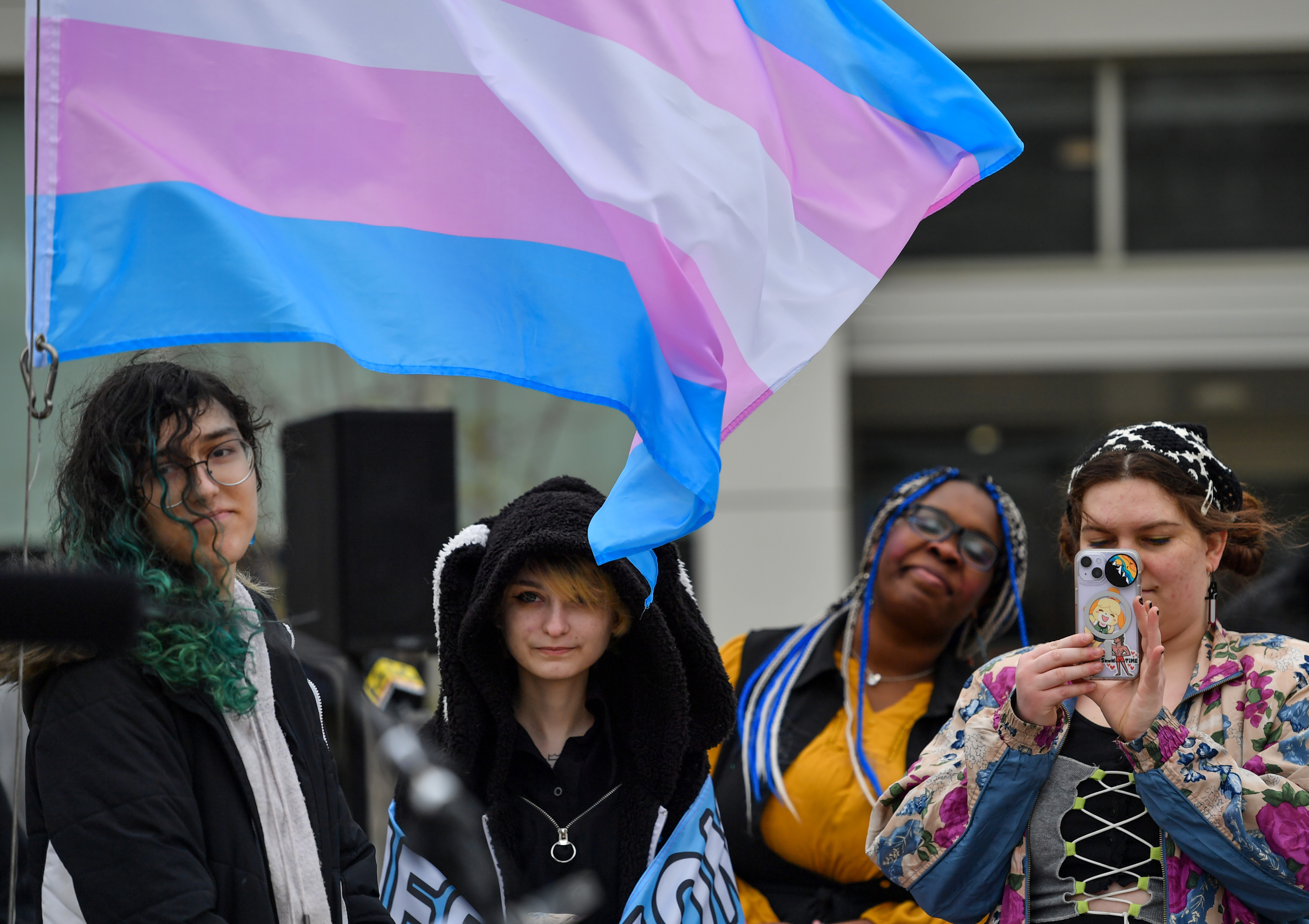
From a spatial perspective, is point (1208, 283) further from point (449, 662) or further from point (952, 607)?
point (449, 662)

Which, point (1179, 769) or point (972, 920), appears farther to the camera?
point (972, 920)

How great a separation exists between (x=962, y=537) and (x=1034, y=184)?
521cm

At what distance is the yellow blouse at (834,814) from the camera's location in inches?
128

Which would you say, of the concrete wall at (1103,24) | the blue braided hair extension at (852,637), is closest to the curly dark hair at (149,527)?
the blue braided hair extension at (852,637)

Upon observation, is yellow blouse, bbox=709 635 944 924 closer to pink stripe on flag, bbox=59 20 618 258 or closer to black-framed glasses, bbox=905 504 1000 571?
black-framed glasses, bbox=905 504 1000 571

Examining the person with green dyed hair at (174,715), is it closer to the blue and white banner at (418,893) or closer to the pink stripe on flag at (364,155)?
the blue and white banner at (418,893)

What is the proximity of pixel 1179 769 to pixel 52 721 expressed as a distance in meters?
1.85

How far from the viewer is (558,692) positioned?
3002 millimetres

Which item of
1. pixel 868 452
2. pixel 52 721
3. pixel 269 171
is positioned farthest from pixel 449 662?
pixel 868 452

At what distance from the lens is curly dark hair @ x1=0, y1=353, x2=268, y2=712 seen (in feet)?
7.52

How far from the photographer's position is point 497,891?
2570 millimetres

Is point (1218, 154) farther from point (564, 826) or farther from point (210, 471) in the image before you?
point (210, 471)

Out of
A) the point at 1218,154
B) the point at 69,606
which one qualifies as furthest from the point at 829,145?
the point at 1218,154

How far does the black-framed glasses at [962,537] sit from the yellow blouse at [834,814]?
0.42 m
